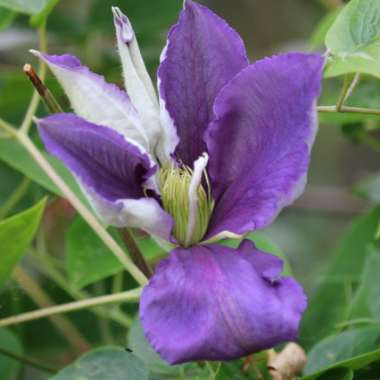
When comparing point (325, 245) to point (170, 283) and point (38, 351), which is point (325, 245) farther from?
point (170, 283)

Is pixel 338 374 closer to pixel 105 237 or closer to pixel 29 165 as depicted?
pixel 105 237

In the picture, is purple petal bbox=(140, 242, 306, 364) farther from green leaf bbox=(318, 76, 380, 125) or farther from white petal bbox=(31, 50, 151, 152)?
green leaf bbox=(318, 76, 380, 125)

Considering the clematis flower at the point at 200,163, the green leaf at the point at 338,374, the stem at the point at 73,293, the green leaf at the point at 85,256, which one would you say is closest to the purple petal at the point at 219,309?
Result: the clematis flower at the point at 200,163

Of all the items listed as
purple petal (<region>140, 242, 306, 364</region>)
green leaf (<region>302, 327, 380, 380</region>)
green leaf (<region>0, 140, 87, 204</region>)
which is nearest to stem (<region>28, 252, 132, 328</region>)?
green leaf (<region>0, 140, 87, 204</region>)

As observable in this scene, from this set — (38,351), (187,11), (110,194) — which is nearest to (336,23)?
(187,11)

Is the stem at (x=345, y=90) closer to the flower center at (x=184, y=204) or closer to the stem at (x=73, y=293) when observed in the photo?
the flower center at (x=184, y=204)

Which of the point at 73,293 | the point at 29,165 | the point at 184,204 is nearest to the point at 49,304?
the point at 73,293
